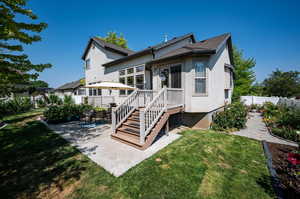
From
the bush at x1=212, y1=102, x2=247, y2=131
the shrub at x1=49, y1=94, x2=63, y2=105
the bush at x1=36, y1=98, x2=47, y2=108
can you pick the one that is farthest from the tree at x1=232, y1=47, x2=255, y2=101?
the bush at x1=36, y1=98, x2=47, y2=108

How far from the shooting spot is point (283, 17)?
1249cm

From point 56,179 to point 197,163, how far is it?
4.33m

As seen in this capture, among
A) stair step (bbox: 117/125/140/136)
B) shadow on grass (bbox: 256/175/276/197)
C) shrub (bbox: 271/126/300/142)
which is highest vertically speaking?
stair step (bbox: 117/125/140/136)

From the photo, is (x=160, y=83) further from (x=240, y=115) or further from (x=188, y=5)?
(x=188, y=5)

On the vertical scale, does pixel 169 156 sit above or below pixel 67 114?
below

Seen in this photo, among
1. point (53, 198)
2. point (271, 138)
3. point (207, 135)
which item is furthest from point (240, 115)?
point (53, 198)

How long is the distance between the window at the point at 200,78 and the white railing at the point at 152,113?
2.59 metres

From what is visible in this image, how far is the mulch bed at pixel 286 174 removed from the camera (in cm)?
288

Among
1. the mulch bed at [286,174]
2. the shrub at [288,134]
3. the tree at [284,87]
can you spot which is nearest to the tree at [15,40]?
the mulch bed at [286,174]

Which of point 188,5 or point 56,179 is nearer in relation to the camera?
point 56,179

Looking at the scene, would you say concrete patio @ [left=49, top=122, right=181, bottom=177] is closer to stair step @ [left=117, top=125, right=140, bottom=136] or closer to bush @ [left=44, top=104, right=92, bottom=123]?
stair step @ [left=117, top=125, right=140, bottom=136]

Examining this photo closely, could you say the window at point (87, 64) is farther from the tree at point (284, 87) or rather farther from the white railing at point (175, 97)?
the tree at point (284, 87)

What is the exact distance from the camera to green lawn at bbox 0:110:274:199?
2871 mm

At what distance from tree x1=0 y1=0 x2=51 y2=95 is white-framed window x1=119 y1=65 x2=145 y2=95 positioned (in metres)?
6.84
